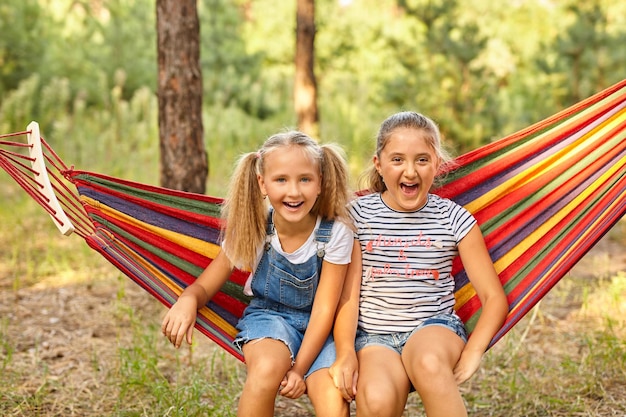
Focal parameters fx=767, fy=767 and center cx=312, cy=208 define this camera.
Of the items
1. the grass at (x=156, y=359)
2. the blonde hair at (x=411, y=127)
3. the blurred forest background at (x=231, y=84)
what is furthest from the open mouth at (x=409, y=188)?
the blurred forest background at (x=231, y=84)

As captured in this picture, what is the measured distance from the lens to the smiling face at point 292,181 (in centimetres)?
190

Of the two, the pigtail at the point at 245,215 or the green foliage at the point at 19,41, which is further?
the green foliage at the point at 19,41

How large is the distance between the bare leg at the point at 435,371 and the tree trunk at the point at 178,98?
1.55 m

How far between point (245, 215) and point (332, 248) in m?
0.25

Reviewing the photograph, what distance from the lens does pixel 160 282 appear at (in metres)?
2.03

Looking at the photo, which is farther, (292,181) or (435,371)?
(292,181)

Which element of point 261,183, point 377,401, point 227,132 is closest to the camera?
point 377,401

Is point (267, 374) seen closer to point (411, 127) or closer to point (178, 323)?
point (178, 323)

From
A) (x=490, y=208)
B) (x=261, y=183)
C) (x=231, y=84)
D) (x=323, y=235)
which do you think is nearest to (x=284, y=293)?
(x=323, y=235)

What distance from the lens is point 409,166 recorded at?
1.98 metres

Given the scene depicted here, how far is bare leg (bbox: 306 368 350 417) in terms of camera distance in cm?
176

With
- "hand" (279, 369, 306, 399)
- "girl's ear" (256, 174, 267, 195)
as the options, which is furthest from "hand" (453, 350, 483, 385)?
"girl's ear" (256, 174, 267, 195)

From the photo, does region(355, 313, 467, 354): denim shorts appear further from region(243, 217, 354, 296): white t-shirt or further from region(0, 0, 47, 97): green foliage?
region(0, 0, 47, 97): green foliage

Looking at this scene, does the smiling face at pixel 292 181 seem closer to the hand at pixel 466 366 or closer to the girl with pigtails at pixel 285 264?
the girl with pigtails at pixel 285 264
